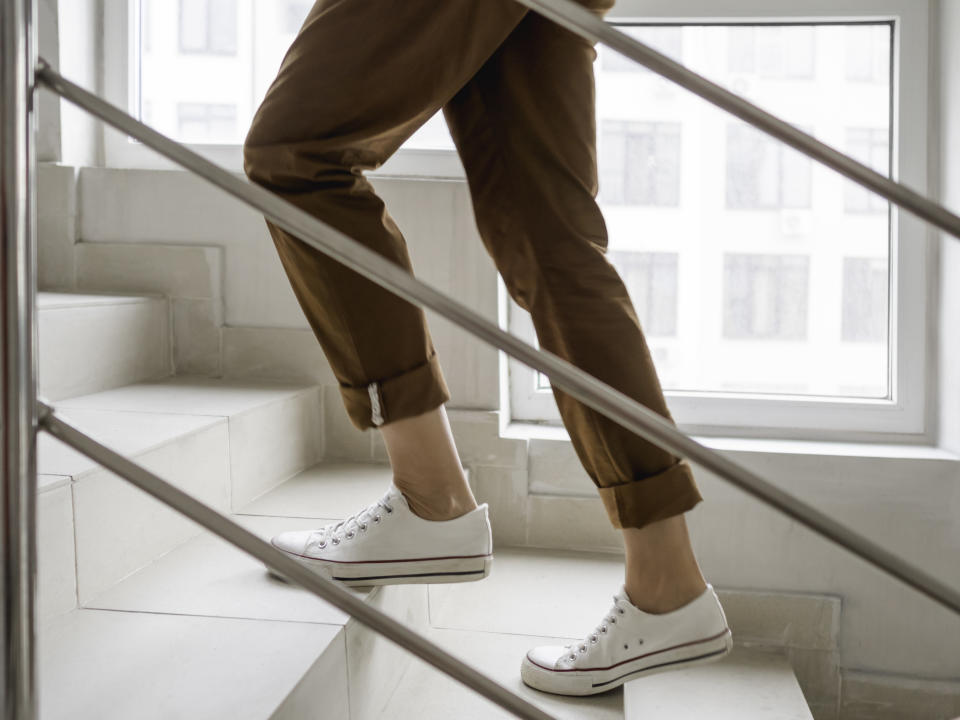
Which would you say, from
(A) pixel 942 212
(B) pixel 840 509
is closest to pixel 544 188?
(A) pixel 942 212

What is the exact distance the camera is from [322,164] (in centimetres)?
93

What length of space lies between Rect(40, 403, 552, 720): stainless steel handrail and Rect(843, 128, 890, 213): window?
5.19ft

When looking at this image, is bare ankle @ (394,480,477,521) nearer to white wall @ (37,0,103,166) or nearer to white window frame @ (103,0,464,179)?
white window frame @ (103,0,464,179)

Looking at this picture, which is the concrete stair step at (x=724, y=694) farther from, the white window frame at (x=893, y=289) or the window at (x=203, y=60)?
the window at (x=203, y=60)

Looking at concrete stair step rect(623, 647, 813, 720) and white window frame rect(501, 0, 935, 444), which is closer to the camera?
concrete stair step rect(623, 647, 813, 720)

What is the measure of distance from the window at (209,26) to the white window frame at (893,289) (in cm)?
88

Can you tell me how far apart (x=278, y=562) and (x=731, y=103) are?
16.7 inches

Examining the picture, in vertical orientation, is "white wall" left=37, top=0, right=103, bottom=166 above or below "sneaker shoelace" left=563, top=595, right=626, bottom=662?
above

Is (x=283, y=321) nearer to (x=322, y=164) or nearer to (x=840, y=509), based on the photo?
(x=322, y=164)

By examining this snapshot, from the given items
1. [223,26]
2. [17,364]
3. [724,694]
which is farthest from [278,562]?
[223,26]

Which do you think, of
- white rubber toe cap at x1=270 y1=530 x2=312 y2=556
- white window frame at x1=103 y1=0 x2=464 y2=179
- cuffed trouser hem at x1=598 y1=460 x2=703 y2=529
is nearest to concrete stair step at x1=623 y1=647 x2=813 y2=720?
cuffed trouser hem at x1=598 y1=460 x2=703 y2=529

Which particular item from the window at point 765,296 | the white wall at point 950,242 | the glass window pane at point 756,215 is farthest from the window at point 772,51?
the window at point 765,296

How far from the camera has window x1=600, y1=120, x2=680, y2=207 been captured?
195 cm

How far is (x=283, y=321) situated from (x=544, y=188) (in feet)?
3.45
